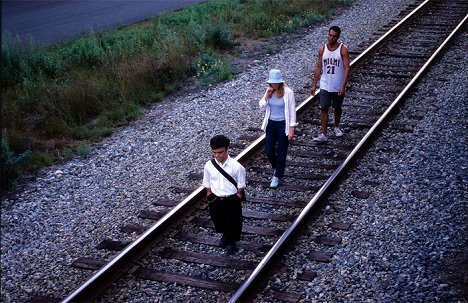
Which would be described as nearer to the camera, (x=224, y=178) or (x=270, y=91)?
(x=224, y=178)

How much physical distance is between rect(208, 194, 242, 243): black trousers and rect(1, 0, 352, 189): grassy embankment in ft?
12.5

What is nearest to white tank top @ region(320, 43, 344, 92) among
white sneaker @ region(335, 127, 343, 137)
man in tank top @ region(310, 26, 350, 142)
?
man in tank top @ region(310, 26, 350, 142)

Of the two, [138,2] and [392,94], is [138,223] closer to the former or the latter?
[392,94]

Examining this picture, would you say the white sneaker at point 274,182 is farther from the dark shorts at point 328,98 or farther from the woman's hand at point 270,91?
the dark shorts at point 328,98

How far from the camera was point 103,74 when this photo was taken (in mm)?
15086

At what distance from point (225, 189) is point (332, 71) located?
12.8 feet

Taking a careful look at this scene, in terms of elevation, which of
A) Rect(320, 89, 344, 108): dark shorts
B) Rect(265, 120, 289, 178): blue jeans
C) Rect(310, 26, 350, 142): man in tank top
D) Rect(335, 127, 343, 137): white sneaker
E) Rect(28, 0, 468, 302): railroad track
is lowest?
Rect(28, 0, 468, 302): railroad track

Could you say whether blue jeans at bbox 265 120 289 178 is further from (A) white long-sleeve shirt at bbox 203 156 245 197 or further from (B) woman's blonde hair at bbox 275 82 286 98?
(A) white long-sleeve shirt at bbox 203 156 245 197

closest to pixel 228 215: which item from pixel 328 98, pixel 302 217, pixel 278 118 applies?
pixel 302 217

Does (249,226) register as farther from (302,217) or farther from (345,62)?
(345,62)

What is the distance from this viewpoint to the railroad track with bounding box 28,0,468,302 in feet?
24.7

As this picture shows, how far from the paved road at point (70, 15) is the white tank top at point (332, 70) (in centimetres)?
1202

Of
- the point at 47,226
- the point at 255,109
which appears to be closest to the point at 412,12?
the point at 255,109

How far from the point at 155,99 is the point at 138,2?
14.3 m
